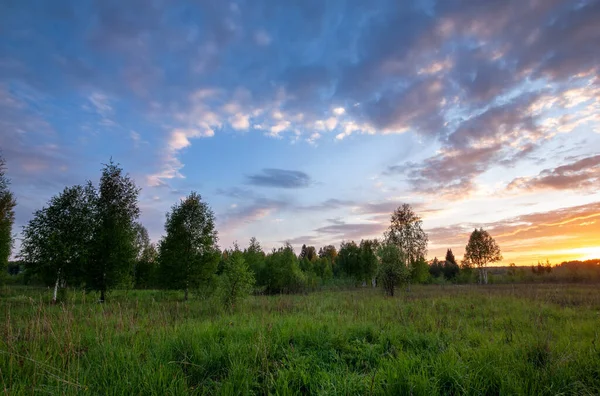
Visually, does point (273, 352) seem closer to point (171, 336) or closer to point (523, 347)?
point (171, 336)

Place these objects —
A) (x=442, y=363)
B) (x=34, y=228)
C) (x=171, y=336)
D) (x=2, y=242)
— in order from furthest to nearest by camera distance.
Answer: (x=2, y=242), (x=34, y=228), (x=171, y=336), (x=442, y=363)

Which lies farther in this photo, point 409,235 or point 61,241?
point 409,235

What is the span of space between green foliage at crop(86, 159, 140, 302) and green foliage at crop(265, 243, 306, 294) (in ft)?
73.8

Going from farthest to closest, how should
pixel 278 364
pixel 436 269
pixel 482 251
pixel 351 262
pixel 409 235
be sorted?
pixel 436 269, pixel 351 262, pixel 482 251, pixel 409 235, pixel 278 364

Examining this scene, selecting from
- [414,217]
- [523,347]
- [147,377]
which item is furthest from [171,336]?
[414,217]

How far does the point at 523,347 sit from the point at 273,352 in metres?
5.63

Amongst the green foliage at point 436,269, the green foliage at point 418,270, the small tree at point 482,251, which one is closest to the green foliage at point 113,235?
the green foliage at point 418,270

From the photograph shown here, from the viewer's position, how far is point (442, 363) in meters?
5.52

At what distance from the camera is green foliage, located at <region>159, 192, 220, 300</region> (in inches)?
1040

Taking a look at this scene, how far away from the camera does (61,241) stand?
23812 mm

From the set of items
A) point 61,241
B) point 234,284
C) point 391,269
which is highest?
point 61,241

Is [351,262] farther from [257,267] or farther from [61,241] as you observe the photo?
[61,241]

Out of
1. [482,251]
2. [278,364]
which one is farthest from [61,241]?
[482,251]

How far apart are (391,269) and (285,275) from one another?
20.6 meters
